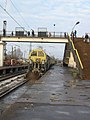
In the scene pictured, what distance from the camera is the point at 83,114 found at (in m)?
10.4

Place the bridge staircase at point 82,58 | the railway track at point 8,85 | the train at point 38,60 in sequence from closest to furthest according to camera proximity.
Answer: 1. the railway track at point 8,85
2. the bridge staircase at point 82,58
3. the train at point 38,60

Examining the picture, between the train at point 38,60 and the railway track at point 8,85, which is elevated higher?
the train at point 38,60

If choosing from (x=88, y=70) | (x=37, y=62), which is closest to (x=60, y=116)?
(x=88, y=70)

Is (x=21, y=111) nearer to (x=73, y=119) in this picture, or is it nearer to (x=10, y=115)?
(x=10, y=115)

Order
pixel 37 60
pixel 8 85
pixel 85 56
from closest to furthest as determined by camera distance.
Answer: pixel 8 85 → pixel 85 56 → pixel 37 60

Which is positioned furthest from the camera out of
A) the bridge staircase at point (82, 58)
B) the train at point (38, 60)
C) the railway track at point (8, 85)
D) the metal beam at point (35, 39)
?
the metal beam at point (35, 39)

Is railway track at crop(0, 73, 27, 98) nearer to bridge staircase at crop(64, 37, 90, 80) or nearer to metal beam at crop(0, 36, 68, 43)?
Answer: bridge staircase at crop(64, 37, 90, 80)

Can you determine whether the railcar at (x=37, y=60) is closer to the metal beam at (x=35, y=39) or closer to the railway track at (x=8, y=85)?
the railway track at (x=8, y=85)

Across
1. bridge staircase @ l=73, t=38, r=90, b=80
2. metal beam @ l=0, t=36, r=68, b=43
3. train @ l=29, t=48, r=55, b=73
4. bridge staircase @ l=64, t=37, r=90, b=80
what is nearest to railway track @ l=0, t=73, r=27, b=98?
bridge staircase @ l=64, t=37, r=90, b=80

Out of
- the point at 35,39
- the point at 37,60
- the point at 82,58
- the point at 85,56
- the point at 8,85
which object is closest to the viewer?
the point at 8,85

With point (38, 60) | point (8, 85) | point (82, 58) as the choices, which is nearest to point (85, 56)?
point (82, 58)

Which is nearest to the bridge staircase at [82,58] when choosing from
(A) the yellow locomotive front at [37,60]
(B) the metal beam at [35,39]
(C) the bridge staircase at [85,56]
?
(C) the bridge staircase at [85,56]

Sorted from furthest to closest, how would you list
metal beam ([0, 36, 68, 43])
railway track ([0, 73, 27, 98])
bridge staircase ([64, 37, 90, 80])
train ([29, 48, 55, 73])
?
metal beam ([0, 36, 68, 43])
train ([29, 48, 55, 73])
bridge staircase ([64, 37, 90, 80])
railway track ([0, 73, 27, 98])

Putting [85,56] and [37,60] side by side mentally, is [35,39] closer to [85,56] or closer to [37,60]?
[37,60]
